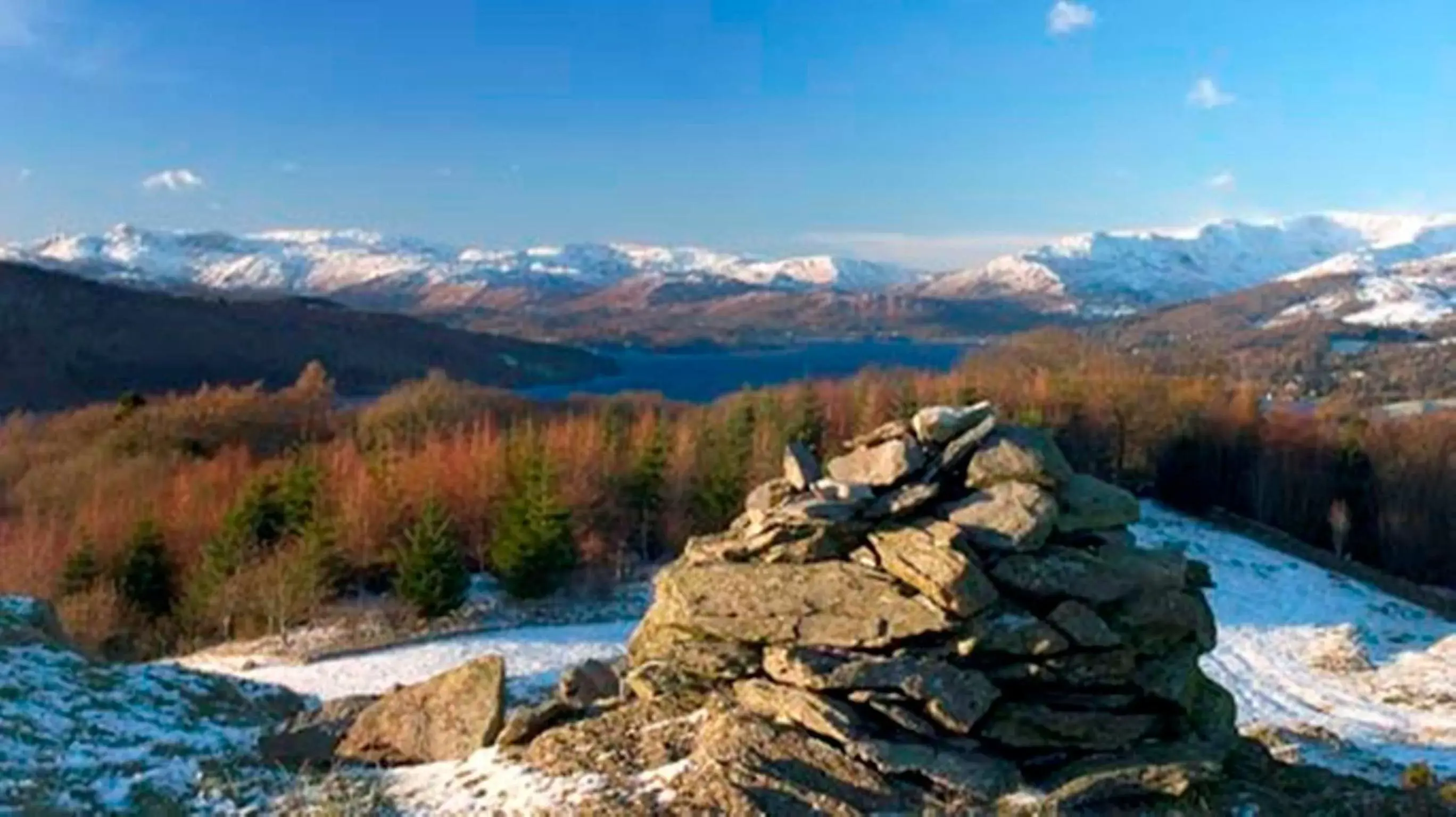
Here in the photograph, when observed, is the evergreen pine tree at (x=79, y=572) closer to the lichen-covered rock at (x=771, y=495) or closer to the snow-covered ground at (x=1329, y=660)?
the lichen-covered rock at (x=771, y=495)

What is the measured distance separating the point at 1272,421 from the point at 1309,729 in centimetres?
A: 5990

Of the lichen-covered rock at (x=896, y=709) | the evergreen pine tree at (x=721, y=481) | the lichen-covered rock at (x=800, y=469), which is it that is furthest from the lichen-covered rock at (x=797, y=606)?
the evergreen pine tree at (x=721, y=481)

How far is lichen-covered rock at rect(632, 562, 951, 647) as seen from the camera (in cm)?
1118

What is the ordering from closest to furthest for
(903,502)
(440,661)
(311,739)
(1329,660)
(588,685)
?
(903,502)
(588,685)
(311,739)
(440,661)
(1329,660)

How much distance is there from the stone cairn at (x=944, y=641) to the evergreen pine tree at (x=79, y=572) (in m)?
32.6

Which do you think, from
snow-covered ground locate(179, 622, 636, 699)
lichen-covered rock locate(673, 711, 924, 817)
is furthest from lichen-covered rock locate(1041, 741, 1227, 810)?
snow-covered ground locate(179, 622, 636, 699)

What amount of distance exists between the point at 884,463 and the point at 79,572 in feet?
115

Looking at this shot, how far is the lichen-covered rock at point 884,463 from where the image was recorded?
12.5m

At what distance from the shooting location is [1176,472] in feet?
233

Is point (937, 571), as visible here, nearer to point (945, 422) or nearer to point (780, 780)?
point (945, 422)

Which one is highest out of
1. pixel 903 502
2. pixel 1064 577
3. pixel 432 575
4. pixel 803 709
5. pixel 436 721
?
pixel 903 502

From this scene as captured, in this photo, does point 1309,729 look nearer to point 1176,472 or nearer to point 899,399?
point 899,399

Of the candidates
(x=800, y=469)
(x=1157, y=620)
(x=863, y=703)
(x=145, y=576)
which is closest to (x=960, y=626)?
(x=863, y=703)

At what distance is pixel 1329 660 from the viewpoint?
3453cm
